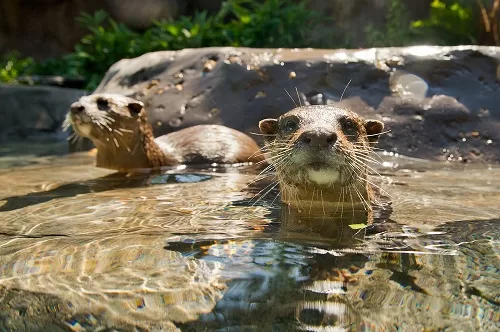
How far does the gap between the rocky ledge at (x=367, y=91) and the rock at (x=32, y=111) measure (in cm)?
332

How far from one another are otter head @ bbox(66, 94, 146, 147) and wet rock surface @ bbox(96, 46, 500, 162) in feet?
4.26

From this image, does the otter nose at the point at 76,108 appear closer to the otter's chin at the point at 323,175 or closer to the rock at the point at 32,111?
the otter's chin at the point at 323,175

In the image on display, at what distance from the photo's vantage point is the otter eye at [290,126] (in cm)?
279

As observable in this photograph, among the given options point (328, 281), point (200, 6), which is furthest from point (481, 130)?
point (200, 6)

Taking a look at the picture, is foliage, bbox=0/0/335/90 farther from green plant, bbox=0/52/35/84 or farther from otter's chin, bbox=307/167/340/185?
otter's chin, bbox=307/167/340/185

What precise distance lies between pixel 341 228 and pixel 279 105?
377 centimetres

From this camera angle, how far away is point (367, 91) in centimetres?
592

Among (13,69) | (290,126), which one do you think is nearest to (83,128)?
(290,126)

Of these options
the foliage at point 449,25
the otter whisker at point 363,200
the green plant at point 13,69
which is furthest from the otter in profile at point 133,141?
the green plant at point 13,69

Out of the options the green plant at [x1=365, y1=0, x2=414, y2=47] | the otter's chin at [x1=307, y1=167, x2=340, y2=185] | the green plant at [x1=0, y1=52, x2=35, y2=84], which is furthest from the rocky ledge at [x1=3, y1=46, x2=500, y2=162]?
the green plant at [x1=0, y1=52, x2=35, y2=84]

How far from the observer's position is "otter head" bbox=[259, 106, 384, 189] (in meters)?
2.39

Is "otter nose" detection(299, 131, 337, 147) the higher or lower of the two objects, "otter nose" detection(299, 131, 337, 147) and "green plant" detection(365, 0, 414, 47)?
the lower

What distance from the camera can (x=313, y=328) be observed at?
1418 mm

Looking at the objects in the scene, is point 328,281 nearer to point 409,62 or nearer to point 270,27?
point 409,62
